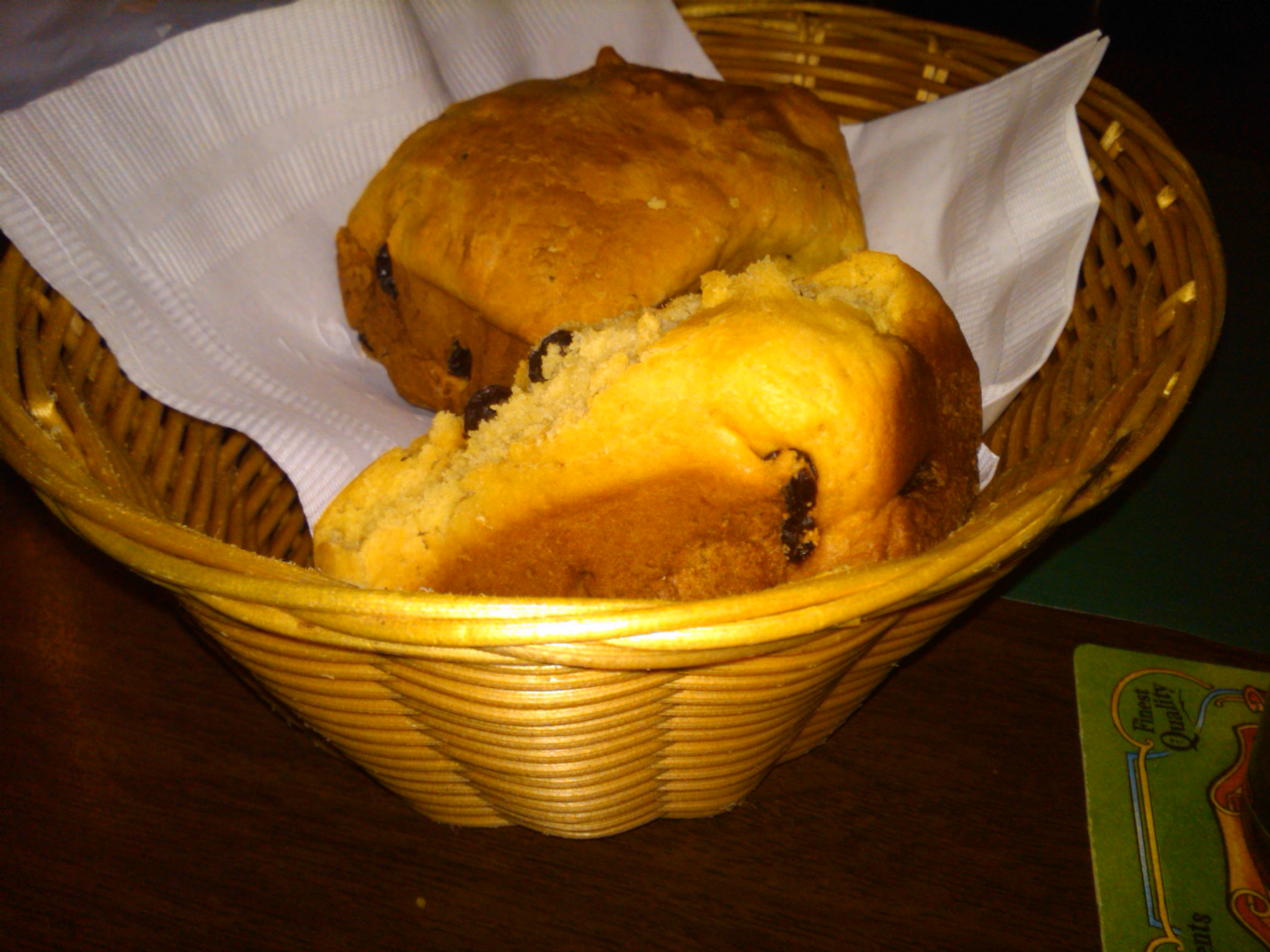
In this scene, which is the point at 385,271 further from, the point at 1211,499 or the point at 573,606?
the point at 1211,499

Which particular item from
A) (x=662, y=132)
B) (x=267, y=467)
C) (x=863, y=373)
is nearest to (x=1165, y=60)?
(x=662, y=132)

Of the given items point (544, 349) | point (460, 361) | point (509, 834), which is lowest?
point (509, 834)

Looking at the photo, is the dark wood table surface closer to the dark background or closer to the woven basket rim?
the dark background

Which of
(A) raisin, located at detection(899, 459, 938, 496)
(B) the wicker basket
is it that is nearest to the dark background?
(B) the wicker basket

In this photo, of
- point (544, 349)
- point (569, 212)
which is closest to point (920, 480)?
point (544, 349)

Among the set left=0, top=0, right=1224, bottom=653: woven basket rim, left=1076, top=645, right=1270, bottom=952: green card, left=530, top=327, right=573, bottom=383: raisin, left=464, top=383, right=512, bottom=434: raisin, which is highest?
left=530, top=327, right=573, bottom=383: raisin
